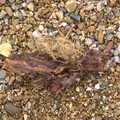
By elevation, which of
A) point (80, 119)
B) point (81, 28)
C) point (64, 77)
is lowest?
point (80, 119)

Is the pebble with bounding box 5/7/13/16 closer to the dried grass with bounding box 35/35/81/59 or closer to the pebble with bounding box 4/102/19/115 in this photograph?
the dried grass with bounding box 35/35/81/59

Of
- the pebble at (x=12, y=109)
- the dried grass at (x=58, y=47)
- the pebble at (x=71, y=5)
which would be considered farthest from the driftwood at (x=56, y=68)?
the pebble at (x=71, y=5)

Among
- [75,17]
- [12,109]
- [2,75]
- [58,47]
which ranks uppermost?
[75,17]

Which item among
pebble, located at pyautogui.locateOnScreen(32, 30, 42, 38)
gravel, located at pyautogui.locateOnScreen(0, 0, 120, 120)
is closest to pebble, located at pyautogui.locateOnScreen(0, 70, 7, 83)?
gravel, located at pyautogui.locateOnScreen(0, 0, 120, 120)

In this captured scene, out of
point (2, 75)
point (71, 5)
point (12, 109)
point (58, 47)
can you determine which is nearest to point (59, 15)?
point (71, 5)

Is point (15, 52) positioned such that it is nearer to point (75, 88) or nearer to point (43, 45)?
point (43, 45)

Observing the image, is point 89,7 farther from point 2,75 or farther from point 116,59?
point 2,75

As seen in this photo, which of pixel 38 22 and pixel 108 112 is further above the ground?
pixel 38 22

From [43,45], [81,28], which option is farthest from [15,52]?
[81,28]
